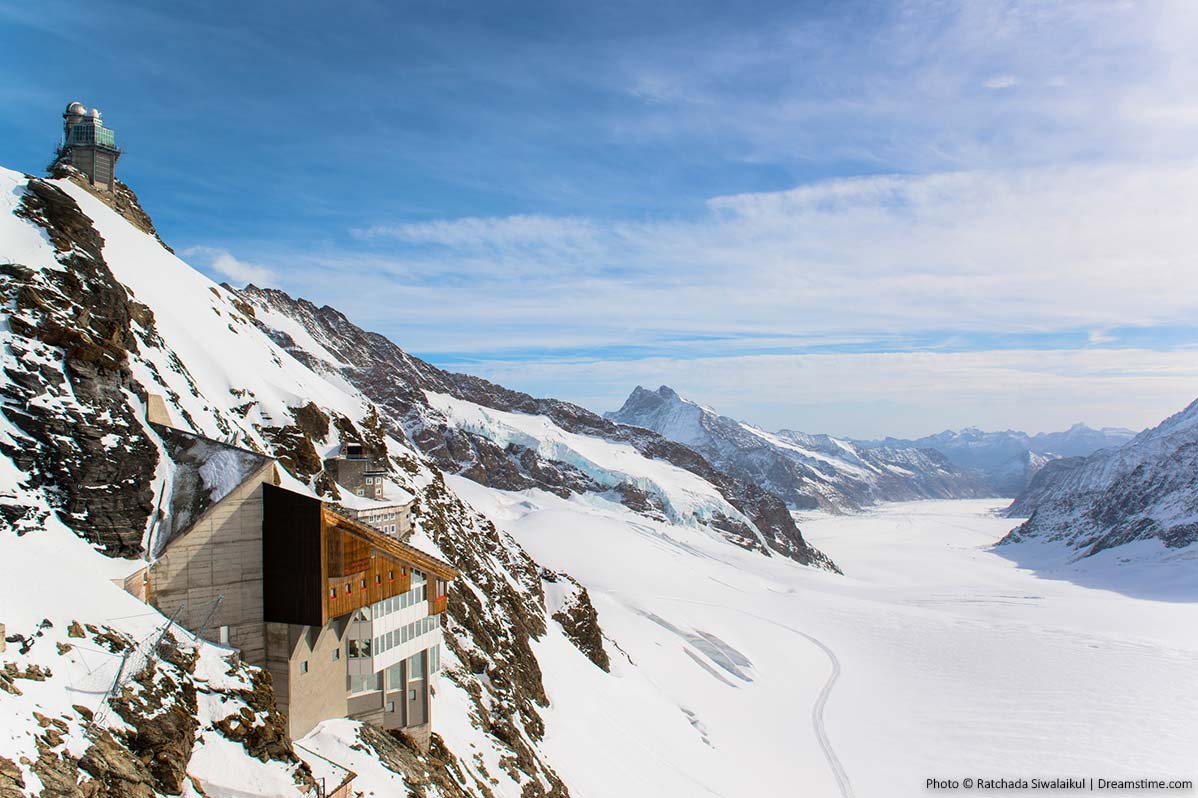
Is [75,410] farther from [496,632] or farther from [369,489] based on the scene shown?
[496,632]

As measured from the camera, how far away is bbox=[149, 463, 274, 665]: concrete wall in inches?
851

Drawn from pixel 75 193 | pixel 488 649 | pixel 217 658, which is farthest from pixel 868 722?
pixel 75 193

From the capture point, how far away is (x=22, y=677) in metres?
15.3

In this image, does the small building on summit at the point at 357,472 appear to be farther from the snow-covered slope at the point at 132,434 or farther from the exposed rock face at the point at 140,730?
the exposed rock face at the point at 140,730

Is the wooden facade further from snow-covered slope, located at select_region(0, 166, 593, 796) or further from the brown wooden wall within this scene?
snow-covered slope, located at select_region(0, 166, 593, 796)

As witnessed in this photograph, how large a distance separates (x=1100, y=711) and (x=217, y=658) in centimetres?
7757

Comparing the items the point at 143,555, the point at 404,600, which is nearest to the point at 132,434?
the point at 143,555

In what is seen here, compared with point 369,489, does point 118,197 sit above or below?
above

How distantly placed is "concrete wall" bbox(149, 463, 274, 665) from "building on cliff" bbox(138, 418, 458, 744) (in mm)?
29

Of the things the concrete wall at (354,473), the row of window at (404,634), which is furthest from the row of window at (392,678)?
the concrete wall at (354,473)

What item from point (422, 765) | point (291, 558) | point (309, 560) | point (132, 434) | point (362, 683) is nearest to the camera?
point (309, 560)

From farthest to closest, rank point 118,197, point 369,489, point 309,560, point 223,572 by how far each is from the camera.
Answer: point 118,197 → point 369,489 → point 309,560 → point 223,572

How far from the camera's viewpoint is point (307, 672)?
23172mm

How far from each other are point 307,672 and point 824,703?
60.8 m
